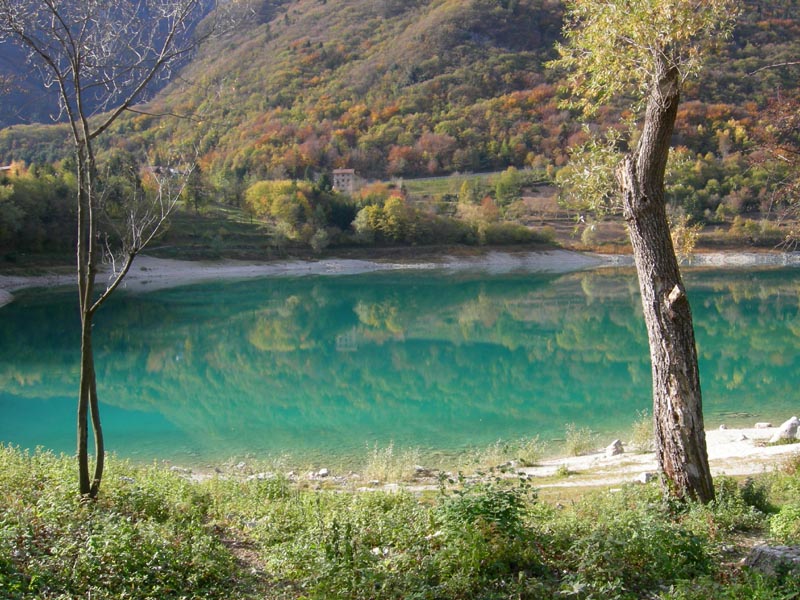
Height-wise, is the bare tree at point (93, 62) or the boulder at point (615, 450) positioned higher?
the bare tree at point (93, 62)

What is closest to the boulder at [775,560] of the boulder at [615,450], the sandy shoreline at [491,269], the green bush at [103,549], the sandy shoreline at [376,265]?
the green bush at [103,549]

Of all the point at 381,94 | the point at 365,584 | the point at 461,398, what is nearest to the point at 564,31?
the point at 365,584

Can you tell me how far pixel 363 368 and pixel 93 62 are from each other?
1846 cm

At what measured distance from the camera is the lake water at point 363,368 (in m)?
14.7

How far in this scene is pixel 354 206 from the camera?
73812 millimetres

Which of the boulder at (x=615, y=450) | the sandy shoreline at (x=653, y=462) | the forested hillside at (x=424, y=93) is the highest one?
the forested hillside at (x=424, y=93)

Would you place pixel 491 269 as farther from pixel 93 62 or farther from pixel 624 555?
pixel 624 555

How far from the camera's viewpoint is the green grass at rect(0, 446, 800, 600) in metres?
4.02

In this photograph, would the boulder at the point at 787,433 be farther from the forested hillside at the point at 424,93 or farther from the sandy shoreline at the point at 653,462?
the forested hillside at the point at 424,93

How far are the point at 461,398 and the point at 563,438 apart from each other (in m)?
4.80

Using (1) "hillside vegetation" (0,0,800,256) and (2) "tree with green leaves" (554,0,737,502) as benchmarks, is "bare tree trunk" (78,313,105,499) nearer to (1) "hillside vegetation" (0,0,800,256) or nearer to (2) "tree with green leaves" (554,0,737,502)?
(1) "hillside vegetation" (0,0,800,256)

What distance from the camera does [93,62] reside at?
561cm

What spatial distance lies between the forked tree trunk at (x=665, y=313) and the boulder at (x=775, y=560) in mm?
1448

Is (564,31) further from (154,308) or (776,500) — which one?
(154,308)
